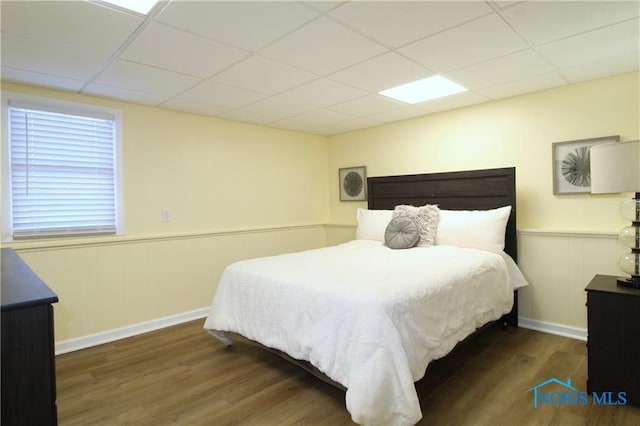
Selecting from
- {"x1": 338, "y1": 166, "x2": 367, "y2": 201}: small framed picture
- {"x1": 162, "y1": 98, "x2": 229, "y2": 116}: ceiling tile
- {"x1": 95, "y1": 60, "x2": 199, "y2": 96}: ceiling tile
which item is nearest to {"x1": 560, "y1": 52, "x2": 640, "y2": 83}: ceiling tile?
{"x1": 338, "y1": 166, "x2": 367, "y2": 201}: small framed picture

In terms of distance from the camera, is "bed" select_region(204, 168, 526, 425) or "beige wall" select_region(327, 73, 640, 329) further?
"beige wall" select_region(327, 73, 640, 329)

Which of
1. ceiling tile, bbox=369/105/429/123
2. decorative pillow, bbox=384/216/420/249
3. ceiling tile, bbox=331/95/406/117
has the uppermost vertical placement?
ceiling tile, bbox=369/105/429/123

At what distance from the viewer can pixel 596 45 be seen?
7.42ft

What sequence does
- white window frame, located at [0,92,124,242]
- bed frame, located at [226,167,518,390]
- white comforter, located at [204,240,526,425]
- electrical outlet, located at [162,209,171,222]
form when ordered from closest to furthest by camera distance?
white comforter, located at [204,240,526,425], white window frame, located at [0,92,124,242], bed frame, located at [226,167,518,390], electrical outlet, located at [162,209,171,222]

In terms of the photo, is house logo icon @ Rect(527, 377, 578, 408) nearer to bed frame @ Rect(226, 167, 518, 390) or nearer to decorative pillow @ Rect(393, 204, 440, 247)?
bed frame @ Rect(226, 167, 518, 390)

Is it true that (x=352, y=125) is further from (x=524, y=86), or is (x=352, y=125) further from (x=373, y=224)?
(x=524, y=86)

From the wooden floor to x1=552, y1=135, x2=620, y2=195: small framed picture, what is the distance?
1.32 m

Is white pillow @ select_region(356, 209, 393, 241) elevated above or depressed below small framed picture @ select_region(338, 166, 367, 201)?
below

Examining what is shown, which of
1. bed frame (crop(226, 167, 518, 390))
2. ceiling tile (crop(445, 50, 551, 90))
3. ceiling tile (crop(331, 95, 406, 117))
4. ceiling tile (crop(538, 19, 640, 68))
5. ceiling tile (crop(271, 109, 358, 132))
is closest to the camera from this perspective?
ceiling tile (crop(538, 19, 640, 68))

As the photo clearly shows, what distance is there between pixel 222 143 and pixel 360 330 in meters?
2.97

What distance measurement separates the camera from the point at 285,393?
223 cm

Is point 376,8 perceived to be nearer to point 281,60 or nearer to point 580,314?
point 281,60

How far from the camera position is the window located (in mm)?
2785

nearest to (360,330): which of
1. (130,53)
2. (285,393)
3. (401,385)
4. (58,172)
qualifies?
(401,385)
